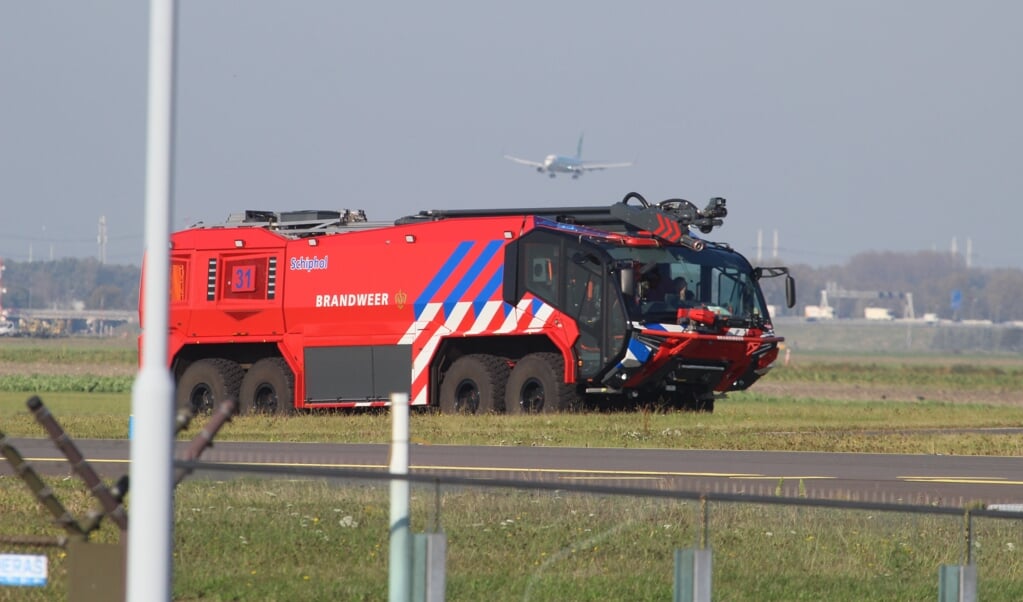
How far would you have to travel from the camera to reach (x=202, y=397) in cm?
3081

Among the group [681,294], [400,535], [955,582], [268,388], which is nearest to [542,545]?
[400,535]

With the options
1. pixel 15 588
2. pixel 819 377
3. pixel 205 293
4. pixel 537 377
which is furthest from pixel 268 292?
pixel 819 377

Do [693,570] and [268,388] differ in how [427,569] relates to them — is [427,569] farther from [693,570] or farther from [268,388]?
[268,388]

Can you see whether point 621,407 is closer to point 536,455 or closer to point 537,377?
point 537,377

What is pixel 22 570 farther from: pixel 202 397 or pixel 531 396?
pixel 202 397

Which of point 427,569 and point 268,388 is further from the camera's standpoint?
point 268,388

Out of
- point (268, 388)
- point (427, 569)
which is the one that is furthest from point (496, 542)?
point (268, 388)

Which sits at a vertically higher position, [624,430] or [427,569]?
[427,569]

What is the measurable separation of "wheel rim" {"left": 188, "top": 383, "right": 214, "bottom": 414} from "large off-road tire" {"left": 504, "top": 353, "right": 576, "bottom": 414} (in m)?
6.00

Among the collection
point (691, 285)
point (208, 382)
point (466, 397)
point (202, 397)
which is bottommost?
point (202, 397)

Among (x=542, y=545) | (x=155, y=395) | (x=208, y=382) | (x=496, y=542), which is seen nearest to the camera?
(x=155, y=395)

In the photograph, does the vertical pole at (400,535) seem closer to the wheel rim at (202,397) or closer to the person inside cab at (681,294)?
the person inside cab at (681,294)

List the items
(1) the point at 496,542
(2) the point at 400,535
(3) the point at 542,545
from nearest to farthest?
1. (2) the point at 400,535
2. (1) the point at 496,542
3. (3) the point at 542,545

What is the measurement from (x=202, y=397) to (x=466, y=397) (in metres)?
5.40
